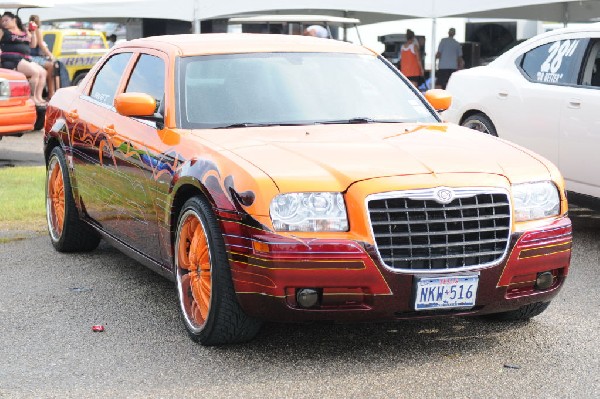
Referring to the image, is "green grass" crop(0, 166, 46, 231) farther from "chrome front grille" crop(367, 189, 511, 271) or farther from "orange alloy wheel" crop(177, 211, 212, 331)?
"chrome front grille" crop(367, 189, 511, 271)

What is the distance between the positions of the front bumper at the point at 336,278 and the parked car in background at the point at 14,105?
30.5 ft

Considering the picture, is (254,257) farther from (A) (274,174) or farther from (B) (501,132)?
(B) (501,132)

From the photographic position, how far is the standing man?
81.8ft

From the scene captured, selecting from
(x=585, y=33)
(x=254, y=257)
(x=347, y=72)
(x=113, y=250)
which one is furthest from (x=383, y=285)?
(x=585, y=33)

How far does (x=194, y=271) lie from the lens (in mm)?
5586

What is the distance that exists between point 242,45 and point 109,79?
1203 mm

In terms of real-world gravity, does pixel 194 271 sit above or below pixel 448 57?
above

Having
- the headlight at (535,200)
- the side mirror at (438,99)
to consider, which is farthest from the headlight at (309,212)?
the side mirror at (438,99)

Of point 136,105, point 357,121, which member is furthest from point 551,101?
point 136,105

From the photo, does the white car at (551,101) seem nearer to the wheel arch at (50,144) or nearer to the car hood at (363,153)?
the car hood at (363,153)

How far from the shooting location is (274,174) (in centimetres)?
505

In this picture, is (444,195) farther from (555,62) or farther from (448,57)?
(448,57)

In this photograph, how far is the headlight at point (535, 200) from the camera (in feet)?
17.3

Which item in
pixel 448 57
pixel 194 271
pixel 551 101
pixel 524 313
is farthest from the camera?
pixel 448 57
